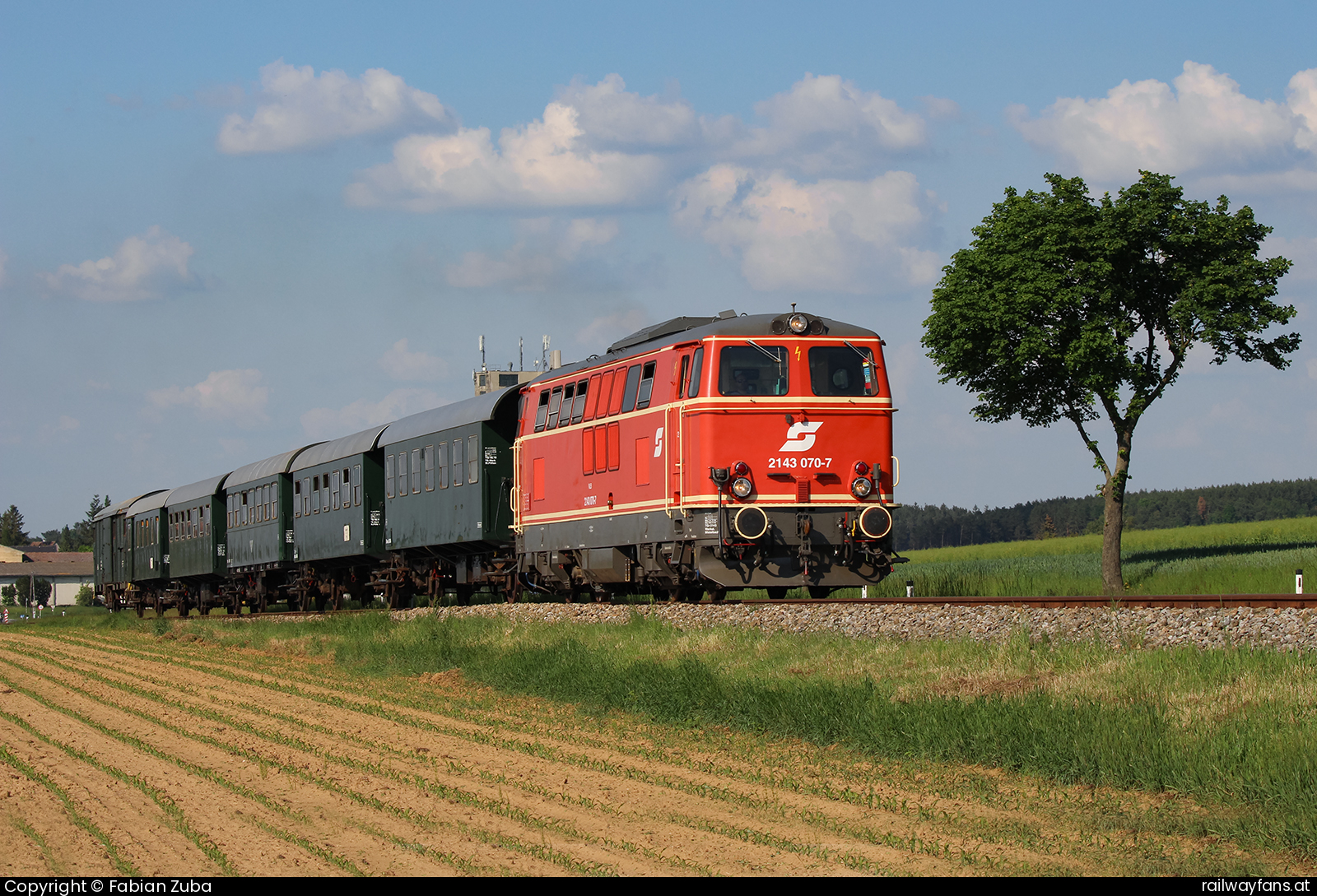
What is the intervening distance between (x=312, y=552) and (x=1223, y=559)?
26.4 meters

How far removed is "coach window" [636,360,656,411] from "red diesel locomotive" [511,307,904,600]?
2 centimetres

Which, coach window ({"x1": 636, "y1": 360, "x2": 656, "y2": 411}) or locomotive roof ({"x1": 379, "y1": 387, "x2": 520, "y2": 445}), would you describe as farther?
locomotive roof ({"x1": 379, "y1": 387, "x2": 520, "y2": 445})

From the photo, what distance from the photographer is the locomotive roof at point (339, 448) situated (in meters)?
31.2

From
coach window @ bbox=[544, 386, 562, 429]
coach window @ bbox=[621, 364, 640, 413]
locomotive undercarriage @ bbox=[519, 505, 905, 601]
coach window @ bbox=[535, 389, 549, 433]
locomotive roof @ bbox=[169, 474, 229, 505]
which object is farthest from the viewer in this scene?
locomotive roof @ bbox=[169, 474, 229, 505]

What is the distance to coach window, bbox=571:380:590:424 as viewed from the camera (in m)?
21.9

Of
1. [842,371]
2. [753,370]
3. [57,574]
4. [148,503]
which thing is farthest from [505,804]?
[57,574]

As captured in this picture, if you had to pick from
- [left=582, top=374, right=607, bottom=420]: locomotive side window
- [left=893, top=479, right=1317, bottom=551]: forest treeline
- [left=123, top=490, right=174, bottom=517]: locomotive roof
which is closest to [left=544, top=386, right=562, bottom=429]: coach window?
[left=582, top=374, right=607, bottom=420]: locomotive side window

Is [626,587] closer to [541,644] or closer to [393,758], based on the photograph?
[541,644]

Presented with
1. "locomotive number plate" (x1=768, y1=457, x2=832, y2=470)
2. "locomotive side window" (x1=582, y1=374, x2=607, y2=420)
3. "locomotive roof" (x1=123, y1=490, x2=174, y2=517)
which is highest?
"locomotive side window" (x1=582, y1=374, x2=607, y2=420)

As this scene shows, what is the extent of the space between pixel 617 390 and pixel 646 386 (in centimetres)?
90

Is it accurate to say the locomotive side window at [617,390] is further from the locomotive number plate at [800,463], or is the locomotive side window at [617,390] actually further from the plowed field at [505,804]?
the plowed field at [505,804]

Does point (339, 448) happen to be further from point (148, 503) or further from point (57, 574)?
point (57, 574)

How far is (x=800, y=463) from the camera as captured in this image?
1867 cm

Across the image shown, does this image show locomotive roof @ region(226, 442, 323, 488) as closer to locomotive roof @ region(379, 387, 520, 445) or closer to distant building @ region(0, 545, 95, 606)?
locomotive roof @ region(379, 387, 520, 445)
